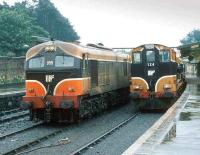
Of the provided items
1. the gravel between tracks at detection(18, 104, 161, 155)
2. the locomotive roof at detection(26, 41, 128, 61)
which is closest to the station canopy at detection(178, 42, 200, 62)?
the gravel between tracks at detection(18, 104, 161, 155)

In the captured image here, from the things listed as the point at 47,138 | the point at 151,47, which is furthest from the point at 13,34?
the point at 47,138

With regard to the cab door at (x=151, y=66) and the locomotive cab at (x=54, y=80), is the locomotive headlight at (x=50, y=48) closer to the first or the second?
the locomotive cab at (x=54, y=80)

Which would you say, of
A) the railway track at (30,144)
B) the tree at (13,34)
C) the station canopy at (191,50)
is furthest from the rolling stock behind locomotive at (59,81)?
the tree at (13,34)

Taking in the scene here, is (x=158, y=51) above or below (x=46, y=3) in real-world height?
below

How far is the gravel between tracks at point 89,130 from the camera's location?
518 inches

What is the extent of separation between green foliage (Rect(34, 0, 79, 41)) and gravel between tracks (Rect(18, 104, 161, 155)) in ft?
226

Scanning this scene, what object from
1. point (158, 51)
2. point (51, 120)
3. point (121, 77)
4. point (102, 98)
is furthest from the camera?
point (121, 77)

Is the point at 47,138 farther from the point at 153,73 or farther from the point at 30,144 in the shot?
the point at 153,73

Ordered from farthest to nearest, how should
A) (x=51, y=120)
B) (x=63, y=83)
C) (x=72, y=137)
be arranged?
(x=51, y=120), (x=63, y=83), (x=72, y=137)

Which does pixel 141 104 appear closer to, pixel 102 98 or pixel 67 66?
pixel 102 98

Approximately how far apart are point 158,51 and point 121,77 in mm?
4209

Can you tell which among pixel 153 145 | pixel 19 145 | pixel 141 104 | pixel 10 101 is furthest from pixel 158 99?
pixel 153 145

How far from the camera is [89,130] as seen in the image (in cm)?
1716

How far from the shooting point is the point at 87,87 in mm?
18719
